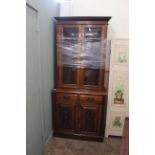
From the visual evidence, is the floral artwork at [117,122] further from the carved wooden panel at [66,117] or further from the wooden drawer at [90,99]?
the carved wooden panel at [66,117]

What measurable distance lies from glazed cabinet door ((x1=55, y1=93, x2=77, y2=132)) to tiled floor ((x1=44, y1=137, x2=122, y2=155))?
20 cm

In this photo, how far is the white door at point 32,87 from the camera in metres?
1.88

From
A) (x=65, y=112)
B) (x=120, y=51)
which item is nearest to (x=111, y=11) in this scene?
(x=120, y=51)

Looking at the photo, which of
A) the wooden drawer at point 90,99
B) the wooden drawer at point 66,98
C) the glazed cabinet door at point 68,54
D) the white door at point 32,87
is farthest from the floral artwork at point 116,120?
the white door at point 32,87

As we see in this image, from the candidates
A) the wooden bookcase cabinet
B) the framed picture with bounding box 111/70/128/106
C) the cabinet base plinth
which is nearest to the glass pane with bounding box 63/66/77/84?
the wooden bookcase cabinet

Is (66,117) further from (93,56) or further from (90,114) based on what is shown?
(93,56)

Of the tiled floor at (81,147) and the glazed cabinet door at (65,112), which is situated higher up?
the glazed cabinet door at (65,112)

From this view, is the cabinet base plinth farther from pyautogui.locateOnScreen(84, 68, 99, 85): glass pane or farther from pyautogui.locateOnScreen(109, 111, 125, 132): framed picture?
pyautogui.locateOnScreen(84, 68, 99, 85): glass pane

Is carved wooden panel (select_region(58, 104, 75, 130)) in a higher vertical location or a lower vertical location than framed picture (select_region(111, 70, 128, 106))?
lower

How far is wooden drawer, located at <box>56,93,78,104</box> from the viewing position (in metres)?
2.76

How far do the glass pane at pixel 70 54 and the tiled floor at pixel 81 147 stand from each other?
0.94 m

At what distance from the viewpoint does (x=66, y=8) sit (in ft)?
9.96

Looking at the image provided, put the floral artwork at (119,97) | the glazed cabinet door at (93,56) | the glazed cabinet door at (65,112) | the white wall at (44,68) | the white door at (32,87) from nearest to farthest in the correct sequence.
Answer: the white door at (32,87), the white wall at (44,68), the glazed cabinet door at (93,56), the glazed cabinet door at (65,112), the floral artwork at (119,97)
